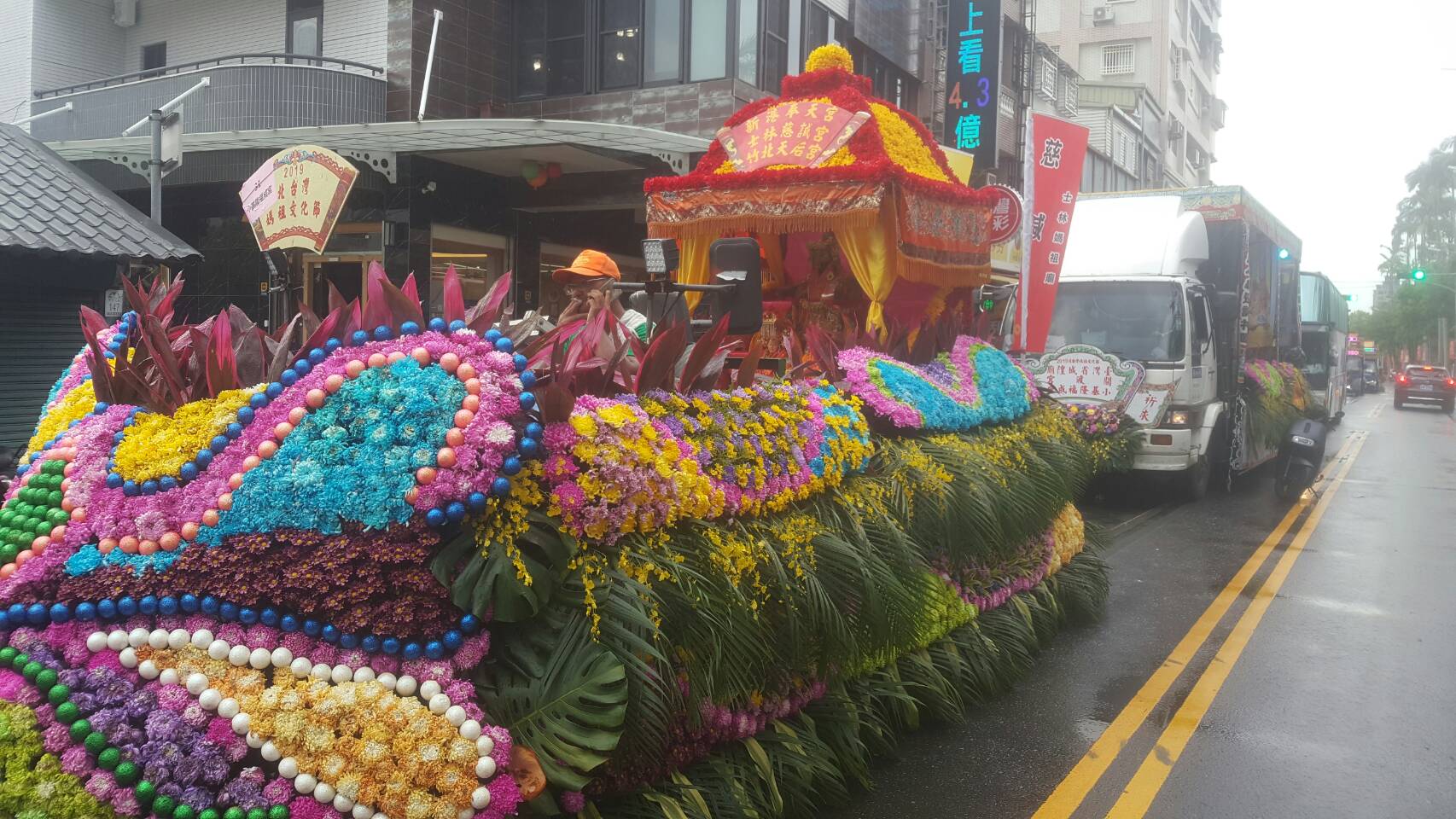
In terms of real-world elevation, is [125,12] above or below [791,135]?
above

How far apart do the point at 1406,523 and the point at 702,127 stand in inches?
396

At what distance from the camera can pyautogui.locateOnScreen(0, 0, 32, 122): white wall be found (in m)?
19.0

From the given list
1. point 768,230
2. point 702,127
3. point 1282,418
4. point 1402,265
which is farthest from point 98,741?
point 1402,265

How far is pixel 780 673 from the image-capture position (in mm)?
3959

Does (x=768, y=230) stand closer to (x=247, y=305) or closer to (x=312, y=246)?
(x=312, y=246)

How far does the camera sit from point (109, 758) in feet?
8.88

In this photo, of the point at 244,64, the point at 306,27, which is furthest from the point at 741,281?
the point at 306,27

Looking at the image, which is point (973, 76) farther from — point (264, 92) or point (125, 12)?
point (125, 12)

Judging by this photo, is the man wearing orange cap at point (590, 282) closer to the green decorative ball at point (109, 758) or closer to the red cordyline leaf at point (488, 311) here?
the red cordyline leaf at point (488, 311)

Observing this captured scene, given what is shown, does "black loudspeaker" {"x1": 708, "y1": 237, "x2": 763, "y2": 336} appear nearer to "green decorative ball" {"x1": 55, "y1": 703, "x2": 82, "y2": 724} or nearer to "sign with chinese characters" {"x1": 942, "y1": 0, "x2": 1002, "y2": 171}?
"green decorative ball" {"x1": 55, "y1": 703, "x2": 82, "y2": 724}

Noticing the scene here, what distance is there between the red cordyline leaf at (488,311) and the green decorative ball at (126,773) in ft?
4.82

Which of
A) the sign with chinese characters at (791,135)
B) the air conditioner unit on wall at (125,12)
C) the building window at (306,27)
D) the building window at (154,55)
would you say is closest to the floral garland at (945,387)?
the sign with chinese characters at (791,135)

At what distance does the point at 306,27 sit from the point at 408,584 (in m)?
17.0

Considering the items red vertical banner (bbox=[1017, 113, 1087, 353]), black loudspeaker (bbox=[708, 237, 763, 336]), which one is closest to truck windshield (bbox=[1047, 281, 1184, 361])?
red vertical banner (bbox=[1017, 113, 1087, 353])
